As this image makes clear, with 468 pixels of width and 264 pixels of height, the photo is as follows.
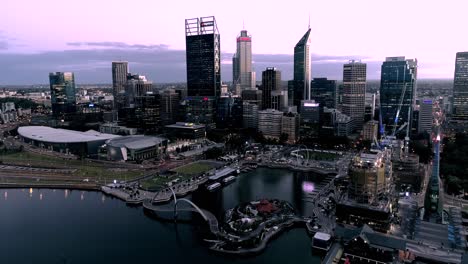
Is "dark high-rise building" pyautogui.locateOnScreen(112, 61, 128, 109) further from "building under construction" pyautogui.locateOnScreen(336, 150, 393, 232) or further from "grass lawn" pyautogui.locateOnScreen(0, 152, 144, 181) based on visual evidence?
"building under construction" pyautogui.locateOnScreen(336, 150, 393, 232)

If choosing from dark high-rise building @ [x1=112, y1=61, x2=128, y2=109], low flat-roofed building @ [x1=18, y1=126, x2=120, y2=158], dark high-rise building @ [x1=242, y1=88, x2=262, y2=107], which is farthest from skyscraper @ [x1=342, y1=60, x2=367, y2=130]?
dark high-rise building @ [x1=112, y1=61, x2=128, y2=109]

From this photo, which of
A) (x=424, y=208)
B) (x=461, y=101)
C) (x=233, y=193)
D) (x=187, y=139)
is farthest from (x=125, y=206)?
(x=461, y=101)

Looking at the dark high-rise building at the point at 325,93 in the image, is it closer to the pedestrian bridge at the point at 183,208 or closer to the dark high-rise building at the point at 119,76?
the dark high-rise building at the point at 119,76

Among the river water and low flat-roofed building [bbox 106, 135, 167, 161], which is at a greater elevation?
low flat-roofed building [bbox 106, 135, 167, 161]

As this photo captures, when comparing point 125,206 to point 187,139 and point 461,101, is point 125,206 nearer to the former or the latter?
point 187,139

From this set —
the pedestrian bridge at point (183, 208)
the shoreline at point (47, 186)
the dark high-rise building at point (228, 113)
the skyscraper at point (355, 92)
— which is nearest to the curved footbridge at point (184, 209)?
the pedestrian bridge at point (183, 208)
